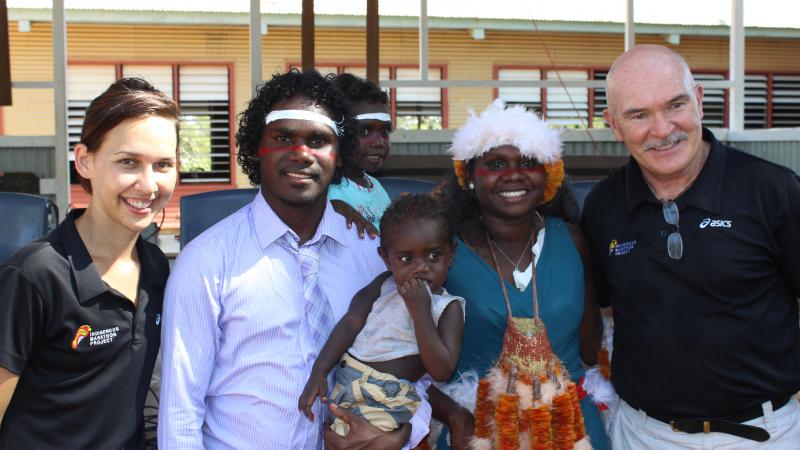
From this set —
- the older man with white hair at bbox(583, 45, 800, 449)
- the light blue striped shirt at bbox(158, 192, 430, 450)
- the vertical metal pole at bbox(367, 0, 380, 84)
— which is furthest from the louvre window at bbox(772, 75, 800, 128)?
the light blue striped shirt at bbox(158, 192, 430, 450)

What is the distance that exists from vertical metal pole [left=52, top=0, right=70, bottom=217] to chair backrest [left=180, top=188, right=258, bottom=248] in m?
3.52

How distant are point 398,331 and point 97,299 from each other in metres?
1.04

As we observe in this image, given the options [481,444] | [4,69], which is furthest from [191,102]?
[481,444]

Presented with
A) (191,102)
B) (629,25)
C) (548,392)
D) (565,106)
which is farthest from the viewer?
(565,106)

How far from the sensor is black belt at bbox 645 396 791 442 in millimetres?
2809

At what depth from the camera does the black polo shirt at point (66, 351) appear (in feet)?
7.75

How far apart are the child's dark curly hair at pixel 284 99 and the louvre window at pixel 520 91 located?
10.3 m

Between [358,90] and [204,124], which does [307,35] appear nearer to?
[358,90]

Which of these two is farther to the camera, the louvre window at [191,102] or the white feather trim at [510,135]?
the louvre window at [191,102]

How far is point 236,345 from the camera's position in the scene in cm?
261

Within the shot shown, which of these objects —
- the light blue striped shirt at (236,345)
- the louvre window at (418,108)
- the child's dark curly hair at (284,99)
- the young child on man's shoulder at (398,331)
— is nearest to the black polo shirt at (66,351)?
the light blue striped shirt at (236,345)

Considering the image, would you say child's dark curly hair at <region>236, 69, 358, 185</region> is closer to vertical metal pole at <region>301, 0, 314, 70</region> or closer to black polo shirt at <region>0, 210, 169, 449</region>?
black polo shirt at <region>0, 210, 169, 449</region>

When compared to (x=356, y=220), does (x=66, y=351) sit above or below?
below

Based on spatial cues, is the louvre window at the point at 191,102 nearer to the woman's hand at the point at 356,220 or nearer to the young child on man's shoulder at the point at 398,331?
the woman's hand at the point at 356,220
